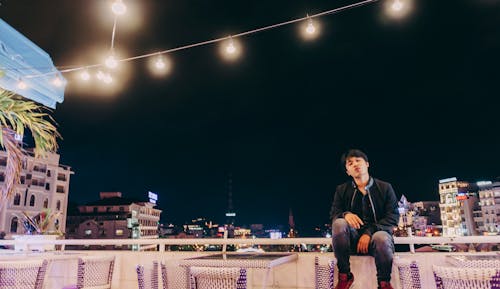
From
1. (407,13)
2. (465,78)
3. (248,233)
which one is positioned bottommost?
(248,233)

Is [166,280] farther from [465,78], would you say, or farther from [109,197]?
[109,197]

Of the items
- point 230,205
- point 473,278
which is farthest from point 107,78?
point 230,205

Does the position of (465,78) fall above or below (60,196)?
above

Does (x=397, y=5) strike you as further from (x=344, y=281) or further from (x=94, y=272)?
(x=94, y=272)

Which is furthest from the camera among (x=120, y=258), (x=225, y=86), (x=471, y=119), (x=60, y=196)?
(x=471, y=119)

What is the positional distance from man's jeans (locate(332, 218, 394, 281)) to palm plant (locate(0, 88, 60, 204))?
3880 millimetres

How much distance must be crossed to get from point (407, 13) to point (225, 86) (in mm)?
36750

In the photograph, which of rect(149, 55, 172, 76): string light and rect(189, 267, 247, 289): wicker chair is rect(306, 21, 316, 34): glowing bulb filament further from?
rect(189, 267, 247, 289): wicker chair

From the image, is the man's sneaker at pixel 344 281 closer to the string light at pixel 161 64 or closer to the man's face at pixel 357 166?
the man's face at pixel 357 166

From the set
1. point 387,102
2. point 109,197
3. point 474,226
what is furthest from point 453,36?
point 474,226

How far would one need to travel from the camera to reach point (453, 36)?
75.7ft

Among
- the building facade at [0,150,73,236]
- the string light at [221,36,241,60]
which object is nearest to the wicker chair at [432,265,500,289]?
the string light at [221,36,241,60]

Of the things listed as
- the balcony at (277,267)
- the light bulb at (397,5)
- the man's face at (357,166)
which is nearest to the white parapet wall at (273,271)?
the balcony at (277,267)

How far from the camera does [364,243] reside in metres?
2.83
